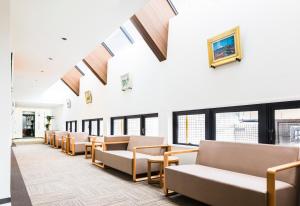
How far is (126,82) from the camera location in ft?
21.2

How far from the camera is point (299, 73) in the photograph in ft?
9.18

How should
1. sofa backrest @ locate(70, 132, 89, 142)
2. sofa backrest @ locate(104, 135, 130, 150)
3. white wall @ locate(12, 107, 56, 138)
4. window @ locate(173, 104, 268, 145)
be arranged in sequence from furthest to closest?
white wall @ locate(12, 107, 56, 138) → sofa backrest @ locate(70, 132, 89, 142) → sofa backrest @ locate(104, 135, 130, 150) → window @ locate(173, 104, 268, 145)

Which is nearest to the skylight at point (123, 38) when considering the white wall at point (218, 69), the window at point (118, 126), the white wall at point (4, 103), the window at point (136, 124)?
the white wall at point (218, 69)

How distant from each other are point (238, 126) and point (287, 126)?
796mm

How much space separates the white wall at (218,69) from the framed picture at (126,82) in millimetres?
160

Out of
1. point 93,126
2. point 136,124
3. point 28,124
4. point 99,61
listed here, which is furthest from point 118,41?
point 28,124

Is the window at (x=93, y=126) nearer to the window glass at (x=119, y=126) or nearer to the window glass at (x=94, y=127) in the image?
the window glass at (x=94, y=127)

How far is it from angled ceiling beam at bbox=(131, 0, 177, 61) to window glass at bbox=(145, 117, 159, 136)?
160 centimetres

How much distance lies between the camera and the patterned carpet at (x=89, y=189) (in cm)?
310

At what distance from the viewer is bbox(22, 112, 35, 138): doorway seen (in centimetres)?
1645

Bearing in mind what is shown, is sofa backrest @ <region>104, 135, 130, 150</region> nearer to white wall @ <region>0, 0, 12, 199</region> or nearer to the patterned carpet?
the patterned carpet

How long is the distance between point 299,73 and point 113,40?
5501 millimetres

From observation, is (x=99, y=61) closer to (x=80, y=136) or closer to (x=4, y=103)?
(x=80, y=136)

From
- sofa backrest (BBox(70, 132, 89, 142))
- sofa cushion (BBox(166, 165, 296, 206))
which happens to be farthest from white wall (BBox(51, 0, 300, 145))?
sofa backrest (BBox(70, 132, 89, 142))
